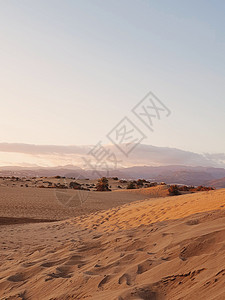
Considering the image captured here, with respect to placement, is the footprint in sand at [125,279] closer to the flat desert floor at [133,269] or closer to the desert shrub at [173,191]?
the flat desert floor at [133,269]

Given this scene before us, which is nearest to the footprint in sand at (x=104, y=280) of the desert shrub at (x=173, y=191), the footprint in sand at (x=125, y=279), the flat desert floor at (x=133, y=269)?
the flat desert floor at (x=133, y=269)

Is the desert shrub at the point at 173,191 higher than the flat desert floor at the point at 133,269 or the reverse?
the reverse

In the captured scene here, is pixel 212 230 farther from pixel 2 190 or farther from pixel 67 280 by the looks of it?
pixel 2 190

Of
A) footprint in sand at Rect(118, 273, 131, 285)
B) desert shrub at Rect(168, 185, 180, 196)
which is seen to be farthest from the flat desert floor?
desert shrub at Rect(168, 185, 180, 196)

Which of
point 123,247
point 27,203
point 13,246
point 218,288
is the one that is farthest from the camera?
point 27,203

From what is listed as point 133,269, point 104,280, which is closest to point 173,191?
point 133,269

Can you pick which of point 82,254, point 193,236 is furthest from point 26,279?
point 193,236

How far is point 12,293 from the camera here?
383cm

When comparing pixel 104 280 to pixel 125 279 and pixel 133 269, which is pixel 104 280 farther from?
pixel 133 269

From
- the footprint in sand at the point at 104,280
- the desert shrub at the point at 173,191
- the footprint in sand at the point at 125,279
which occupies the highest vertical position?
the footprint in sand at the point at 125,279

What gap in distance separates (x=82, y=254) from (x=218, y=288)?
10.2 ft

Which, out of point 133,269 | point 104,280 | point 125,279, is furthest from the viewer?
point 133,269

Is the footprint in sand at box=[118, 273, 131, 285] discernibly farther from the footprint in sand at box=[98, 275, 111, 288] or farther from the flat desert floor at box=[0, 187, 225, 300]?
the footprint in sand at box=[98, 275, 111, 288]

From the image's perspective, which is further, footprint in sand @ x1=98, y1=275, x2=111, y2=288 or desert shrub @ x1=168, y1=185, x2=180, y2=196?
desert shrub @ x1=168, y1=185, x2=180, y2=196
